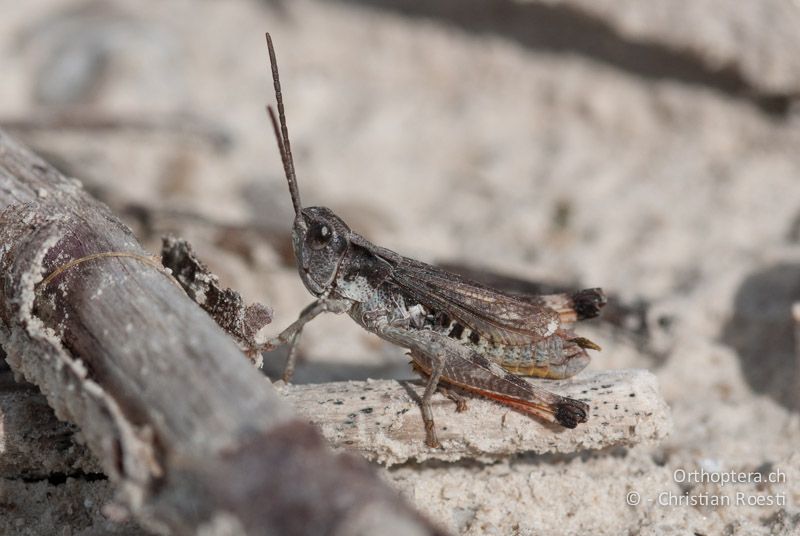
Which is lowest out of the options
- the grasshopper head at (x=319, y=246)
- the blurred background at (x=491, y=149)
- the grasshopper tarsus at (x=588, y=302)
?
the grasshopper head at (x=319, y=246)

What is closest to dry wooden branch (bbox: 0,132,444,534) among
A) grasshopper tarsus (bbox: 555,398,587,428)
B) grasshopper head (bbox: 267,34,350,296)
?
grasshopper head (bbox: 267,34,350,296)

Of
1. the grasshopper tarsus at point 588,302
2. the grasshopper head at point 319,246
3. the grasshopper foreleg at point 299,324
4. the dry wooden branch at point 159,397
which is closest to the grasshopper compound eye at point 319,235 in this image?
the grasshopper head at point 319,246

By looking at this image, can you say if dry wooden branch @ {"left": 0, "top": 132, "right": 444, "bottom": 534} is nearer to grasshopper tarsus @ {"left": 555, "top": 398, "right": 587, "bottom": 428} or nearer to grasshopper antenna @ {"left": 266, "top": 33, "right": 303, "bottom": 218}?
grasshopper antenna @ {"left": 266, "top": 33, "right": 303, "bottom": 218}

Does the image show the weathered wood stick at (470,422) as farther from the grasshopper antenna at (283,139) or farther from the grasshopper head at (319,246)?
the grasshopper antenna at (283,139)

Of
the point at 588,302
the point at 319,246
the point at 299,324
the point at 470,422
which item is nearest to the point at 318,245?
the point at 319,246

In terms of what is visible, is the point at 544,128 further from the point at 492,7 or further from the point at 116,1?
the point at 116,1

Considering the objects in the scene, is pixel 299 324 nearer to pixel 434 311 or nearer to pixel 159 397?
pixel 434 311

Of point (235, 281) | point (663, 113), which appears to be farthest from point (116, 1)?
point (663, 113)
